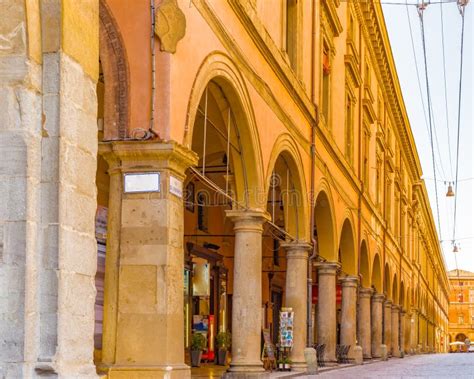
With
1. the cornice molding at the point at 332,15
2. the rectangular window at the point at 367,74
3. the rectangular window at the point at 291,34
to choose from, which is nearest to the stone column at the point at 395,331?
the rectangular window at the point at 367,74

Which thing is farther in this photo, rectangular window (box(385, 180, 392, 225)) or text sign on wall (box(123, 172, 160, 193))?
rectangular window (box(385, 180, 392, 225))

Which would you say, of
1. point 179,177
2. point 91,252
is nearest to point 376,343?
point 179,177

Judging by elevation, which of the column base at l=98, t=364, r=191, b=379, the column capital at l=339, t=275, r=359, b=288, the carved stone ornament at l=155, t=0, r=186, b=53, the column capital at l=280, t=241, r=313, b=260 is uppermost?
the carved stone ornament at l=155, t=0, r=186, b=53

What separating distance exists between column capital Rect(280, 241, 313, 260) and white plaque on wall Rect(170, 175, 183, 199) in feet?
32.8

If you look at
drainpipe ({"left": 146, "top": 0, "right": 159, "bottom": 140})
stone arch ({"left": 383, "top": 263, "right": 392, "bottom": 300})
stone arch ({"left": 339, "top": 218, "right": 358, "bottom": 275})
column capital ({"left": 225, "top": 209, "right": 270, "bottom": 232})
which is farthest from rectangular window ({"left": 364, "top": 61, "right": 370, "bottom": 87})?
drainpipe ({"left": 146, "top": 0, "right": 159, "bottom": 140})

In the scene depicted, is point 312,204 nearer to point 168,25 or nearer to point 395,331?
point 168,25

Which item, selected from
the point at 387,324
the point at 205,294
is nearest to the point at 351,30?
the point at 205,294

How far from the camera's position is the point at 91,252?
884cm

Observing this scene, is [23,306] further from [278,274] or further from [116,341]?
[278,274]

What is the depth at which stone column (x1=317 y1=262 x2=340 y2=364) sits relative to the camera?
28047mm

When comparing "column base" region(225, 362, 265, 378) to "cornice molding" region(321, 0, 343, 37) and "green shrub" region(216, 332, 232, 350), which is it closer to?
"green shrub" region(216, 332, 232, 350)

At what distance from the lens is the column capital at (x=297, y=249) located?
2302cm

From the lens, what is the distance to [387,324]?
4734 centimetres

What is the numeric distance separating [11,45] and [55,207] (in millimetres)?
1408
